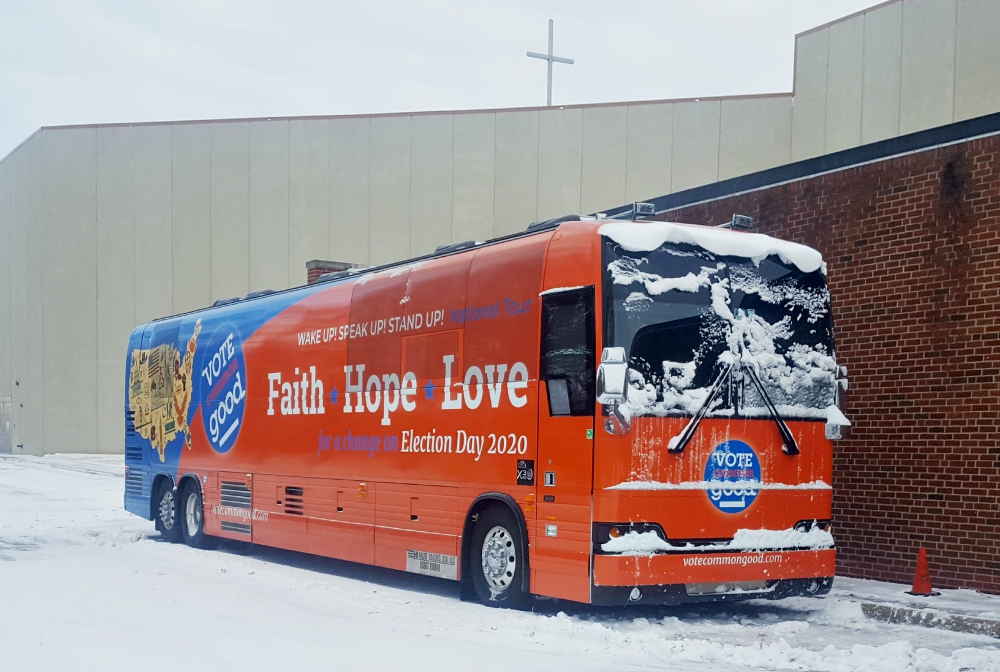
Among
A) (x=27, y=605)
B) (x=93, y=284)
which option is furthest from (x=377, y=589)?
(x=93, y=284)

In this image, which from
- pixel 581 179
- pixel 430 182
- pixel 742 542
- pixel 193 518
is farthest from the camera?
pixel 430 182

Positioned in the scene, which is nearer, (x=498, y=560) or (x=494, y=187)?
(x=498, y=560)

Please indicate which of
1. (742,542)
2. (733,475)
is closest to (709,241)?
(733,475)

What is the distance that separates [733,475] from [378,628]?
11.3 ft

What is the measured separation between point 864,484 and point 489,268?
5.04m

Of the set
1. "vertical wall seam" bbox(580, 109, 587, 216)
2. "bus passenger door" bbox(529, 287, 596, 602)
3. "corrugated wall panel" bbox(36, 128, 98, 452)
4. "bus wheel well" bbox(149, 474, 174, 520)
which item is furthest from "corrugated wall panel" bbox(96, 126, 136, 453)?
"bus passenger door" bbox(529, 287, 596, 602)

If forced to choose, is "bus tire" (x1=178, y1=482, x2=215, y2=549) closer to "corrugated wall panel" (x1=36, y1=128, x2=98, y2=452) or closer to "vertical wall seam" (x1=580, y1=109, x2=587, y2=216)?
"vertical wall seam" (x1=580, y1=109, x2=587, y2=216)

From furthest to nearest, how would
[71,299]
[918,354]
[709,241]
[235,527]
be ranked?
[71,299], [235,527], [918,354], [709,241]

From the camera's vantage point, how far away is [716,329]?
33.1ft

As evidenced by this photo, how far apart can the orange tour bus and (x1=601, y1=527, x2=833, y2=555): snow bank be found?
0.06 ft

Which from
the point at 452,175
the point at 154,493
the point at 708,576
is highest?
the point at 452,175

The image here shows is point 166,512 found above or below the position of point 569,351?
below

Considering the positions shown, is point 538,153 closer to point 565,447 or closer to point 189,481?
point 189,481

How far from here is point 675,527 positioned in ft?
31.7
